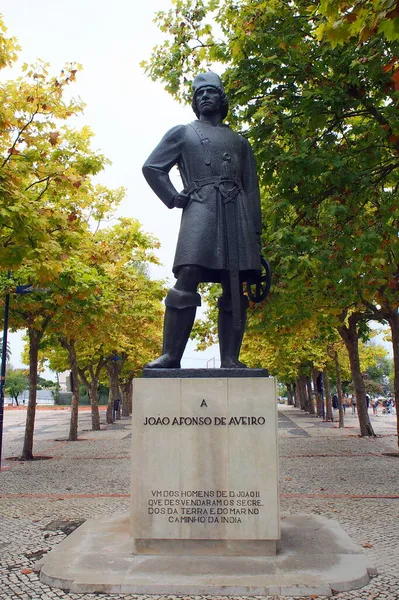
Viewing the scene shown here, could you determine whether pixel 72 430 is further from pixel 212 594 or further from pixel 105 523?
pixel 212 594

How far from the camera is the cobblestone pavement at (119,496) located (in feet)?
17.1

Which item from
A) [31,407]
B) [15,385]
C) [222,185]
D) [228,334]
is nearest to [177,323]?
[228,334]

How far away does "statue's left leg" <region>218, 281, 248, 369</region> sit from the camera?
226 inches

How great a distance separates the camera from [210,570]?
4.67 m

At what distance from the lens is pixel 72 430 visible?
22266 millimetres

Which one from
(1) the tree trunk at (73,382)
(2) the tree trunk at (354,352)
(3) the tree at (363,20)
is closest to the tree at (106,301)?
(1) the tree trunk at (73,382)

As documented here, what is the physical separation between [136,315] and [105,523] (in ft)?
48.3

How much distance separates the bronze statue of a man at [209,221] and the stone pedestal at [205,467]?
1.55 feet

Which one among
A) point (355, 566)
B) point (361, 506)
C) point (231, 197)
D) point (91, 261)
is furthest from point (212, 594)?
point (91, 261)

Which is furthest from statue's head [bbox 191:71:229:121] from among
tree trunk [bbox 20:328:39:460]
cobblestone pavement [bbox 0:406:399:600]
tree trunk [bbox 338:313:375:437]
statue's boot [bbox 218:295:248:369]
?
tree trunk [bbox 338:313:375:437]

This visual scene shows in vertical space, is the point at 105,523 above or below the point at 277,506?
below

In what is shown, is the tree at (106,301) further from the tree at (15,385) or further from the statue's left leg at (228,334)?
the tree at (15,385)

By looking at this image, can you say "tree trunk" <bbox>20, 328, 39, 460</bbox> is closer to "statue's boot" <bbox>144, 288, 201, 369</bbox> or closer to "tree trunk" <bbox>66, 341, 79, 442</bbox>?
"tree trunk" <bbox>66, 341, 79, 442</bbox>

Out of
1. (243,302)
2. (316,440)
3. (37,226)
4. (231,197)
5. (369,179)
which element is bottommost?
(316,440)
